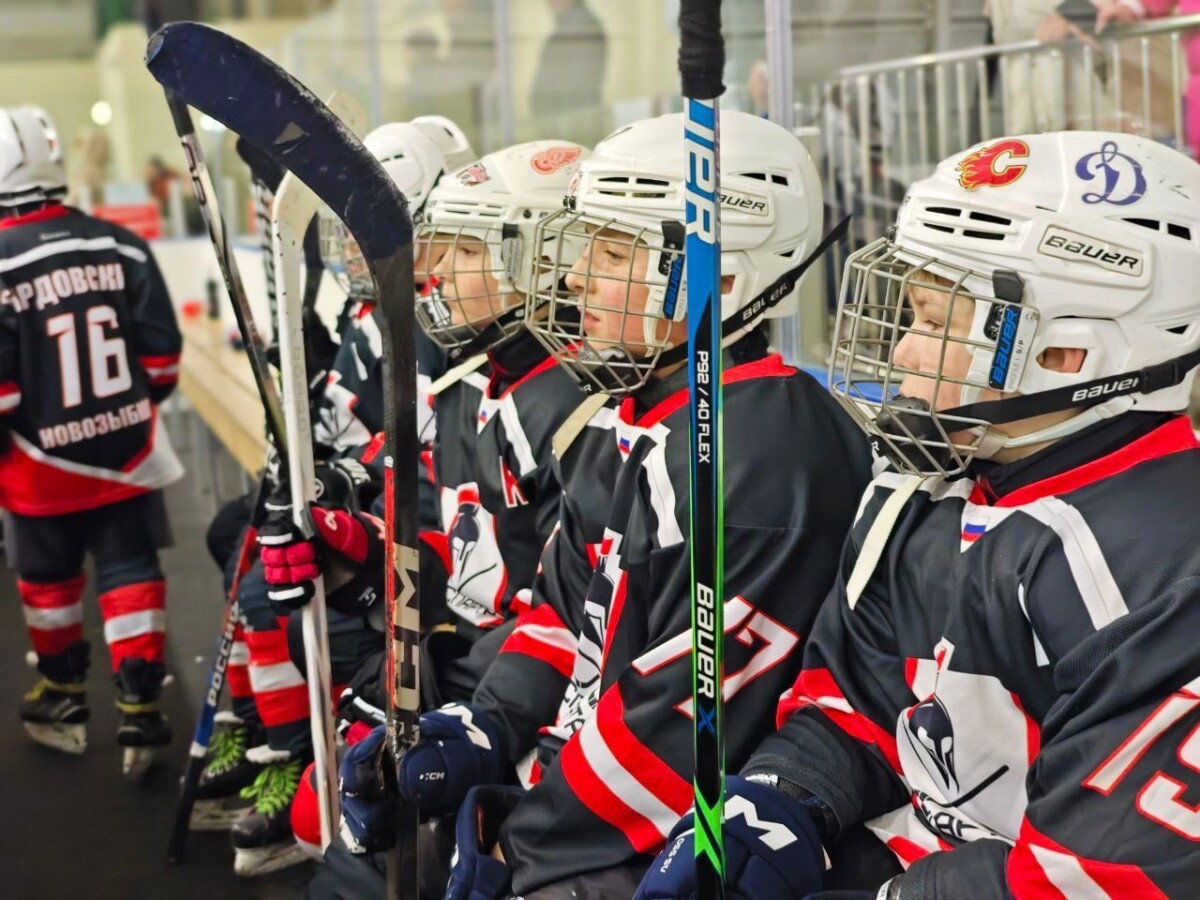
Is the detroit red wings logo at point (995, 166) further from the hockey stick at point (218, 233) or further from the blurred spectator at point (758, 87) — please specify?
the blurred spectator at point (758, 87)

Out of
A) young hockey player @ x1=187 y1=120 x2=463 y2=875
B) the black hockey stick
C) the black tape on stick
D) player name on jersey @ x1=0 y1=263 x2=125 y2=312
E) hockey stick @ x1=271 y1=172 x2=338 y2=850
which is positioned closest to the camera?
the black tape on stick

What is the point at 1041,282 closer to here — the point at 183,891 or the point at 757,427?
the point at 757,427

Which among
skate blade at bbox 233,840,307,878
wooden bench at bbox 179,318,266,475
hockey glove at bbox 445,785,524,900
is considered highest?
hockey glove at bbox 445,785,524,900

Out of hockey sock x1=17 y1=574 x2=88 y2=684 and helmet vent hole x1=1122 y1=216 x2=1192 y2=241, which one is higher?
helmet vent hole x1=1122 y1=216 x2=1192 y2=241

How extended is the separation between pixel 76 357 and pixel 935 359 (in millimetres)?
2211

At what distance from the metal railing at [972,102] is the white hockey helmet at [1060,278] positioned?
4.63 feet

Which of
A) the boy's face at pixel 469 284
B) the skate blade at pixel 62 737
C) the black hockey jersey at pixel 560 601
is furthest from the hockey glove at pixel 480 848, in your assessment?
the skate blade at pixel 62 737

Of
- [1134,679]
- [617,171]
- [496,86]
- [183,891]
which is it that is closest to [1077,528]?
[1134,679]

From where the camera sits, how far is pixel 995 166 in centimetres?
121

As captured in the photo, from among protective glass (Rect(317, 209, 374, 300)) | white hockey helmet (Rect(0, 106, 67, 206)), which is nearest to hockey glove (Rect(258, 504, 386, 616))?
protective glass (Rect(317, 209, 374, 300))

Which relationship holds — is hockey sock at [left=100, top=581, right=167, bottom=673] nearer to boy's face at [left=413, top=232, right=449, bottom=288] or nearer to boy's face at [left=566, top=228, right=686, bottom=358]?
boy's face at [left=413, top=232, right=449, bottom=288]

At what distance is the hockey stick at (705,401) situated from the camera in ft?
3.02

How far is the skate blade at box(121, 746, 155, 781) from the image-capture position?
2832mm

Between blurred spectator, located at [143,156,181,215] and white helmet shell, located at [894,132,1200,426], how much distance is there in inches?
301
